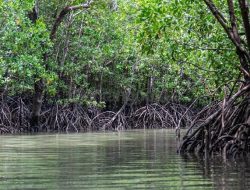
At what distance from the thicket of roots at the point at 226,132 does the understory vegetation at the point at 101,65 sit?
1217mm

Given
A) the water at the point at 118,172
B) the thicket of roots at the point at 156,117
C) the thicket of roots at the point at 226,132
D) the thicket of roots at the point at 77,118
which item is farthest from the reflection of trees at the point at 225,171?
the thicket of roots at the point at 156,117

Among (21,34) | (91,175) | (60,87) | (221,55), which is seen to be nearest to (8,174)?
(91,175)

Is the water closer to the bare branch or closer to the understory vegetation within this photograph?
the bare branch

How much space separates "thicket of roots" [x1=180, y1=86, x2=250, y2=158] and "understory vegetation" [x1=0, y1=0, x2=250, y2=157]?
122 centimetres

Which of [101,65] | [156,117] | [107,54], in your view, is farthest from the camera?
[156,117]

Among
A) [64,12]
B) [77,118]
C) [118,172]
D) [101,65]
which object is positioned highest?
[64,12]

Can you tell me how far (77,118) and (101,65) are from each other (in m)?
3.19

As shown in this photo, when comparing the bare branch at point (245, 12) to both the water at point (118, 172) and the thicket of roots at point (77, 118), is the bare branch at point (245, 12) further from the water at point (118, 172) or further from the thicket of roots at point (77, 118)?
the thicket of roots at point (77, 118)

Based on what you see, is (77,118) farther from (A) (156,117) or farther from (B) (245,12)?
(B) (245,12)

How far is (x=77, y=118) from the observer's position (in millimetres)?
20188

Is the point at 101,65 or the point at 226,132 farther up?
the point at 101,65

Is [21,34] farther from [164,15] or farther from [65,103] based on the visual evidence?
[164,15]

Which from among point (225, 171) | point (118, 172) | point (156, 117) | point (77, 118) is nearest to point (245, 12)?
point (225, 171)

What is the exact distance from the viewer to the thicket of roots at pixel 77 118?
19109mm
